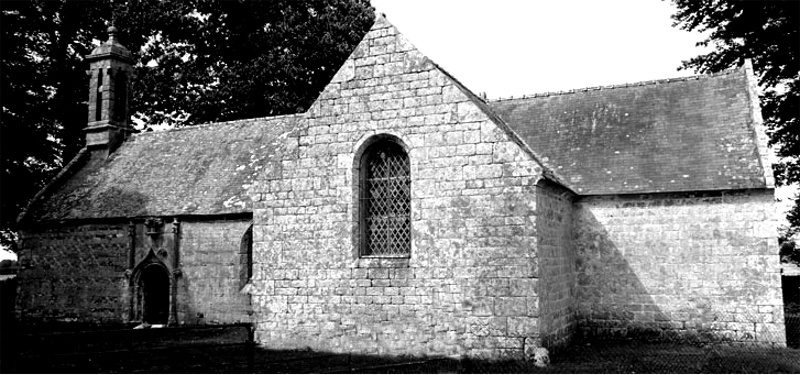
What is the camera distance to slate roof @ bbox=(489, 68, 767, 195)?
14594 mm

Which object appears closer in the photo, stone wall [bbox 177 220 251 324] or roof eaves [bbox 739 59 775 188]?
roof eaves [bbox 739 59 775 188]

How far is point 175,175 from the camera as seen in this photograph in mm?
20438

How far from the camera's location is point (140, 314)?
62.1 feet

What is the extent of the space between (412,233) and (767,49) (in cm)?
1835

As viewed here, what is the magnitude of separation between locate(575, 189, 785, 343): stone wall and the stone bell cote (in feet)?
57.4

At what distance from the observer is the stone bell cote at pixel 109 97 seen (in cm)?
2352

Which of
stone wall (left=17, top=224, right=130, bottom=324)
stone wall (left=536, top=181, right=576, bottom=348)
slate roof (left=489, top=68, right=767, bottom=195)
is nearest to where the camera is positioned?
stone wall (left=536, top=181, right=576, bottom=348)

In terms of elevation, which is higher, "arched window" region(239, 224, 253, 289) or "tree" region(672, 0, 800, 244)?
"tree" region(672, 0, 800, 244)

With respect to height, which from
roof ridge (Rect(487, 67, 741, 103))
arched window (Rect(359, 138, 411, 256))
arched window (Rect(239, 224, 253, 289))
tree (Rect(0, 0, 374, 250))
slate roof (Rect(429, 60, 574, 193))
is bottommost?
arched window (Rect(239, 224, 253, 289))

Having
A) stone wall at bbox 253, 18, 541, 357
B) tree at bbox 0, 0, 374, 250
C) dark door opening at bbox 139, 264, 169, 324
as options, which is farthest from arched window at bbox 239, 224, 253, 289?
tree at bbox 0, 0, 374, 250

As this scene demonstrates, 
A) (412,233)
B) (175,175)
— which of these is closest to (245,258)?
(175,175)

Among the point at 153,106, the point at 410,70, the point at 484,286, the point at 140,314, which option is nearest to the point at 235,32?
the point at 153,106

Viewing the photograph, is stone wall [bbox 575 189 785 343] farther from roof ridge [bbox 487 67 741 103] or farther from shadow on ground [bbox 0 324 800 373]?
roof ridge [bbox 487 67 741 103]

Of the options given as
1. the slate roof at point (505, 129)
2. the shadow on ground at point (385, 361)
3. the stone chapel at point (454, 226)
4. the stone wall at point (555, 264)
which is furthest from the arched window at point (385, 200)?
the stone wall at point (555, 264)
